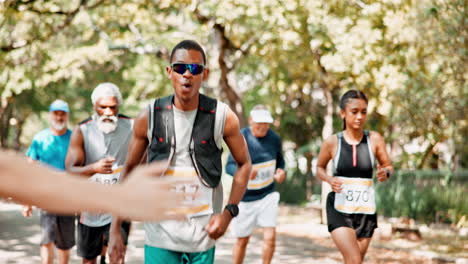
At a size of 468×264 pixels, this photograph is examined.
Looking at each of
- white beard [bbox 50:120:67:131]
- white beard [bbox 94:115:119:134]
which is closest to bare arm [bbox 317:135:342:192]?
white beard [bbox 94:115:119:134]

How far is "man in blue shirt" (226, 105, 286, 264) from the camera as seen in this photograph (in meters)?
8.52

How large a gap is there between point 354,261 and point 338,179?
87cm

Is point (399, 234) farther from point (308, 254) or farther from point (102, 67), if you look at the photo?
point (102, 67)

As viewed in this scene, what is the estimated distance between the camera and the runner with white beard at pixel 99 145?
20.9ft

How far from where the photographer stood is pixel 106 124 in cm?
643

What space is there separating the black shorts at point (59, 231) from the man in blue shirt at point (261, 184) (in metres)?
2.08

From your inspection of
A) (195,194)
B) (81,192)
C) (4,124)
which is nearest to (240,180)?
(195,194)

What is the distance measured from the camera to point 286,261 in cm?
1038

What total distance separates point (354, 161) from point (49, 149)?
357cm

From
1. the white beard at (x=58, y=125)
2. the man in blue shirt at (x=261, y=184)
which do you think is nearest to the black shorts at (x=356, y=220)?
the man in blue shirt at (x=261, y=184)

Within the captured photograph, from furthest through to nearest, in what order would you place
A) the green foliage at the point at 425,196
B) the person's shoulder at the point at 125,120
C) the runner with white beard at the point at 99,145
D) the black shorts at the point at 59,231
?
the green foliage at the point at 425,196
the black shorts at the point at 59,231
the person's shoulder at the point at 125,120
the runner with white beard at the point at 99,145

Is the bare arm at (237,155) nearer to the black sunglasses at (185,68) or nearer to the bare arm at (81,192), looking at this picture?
the black sunglasses at (185,68)

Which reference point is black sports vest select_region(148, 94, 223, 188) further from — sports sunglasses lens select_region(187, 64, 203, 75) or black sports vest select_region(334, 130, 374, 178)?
black sports vest select_region(334, 130, 374, 178)

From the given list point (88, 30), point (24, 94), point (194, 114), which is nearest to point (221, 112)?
point (194, 114)
